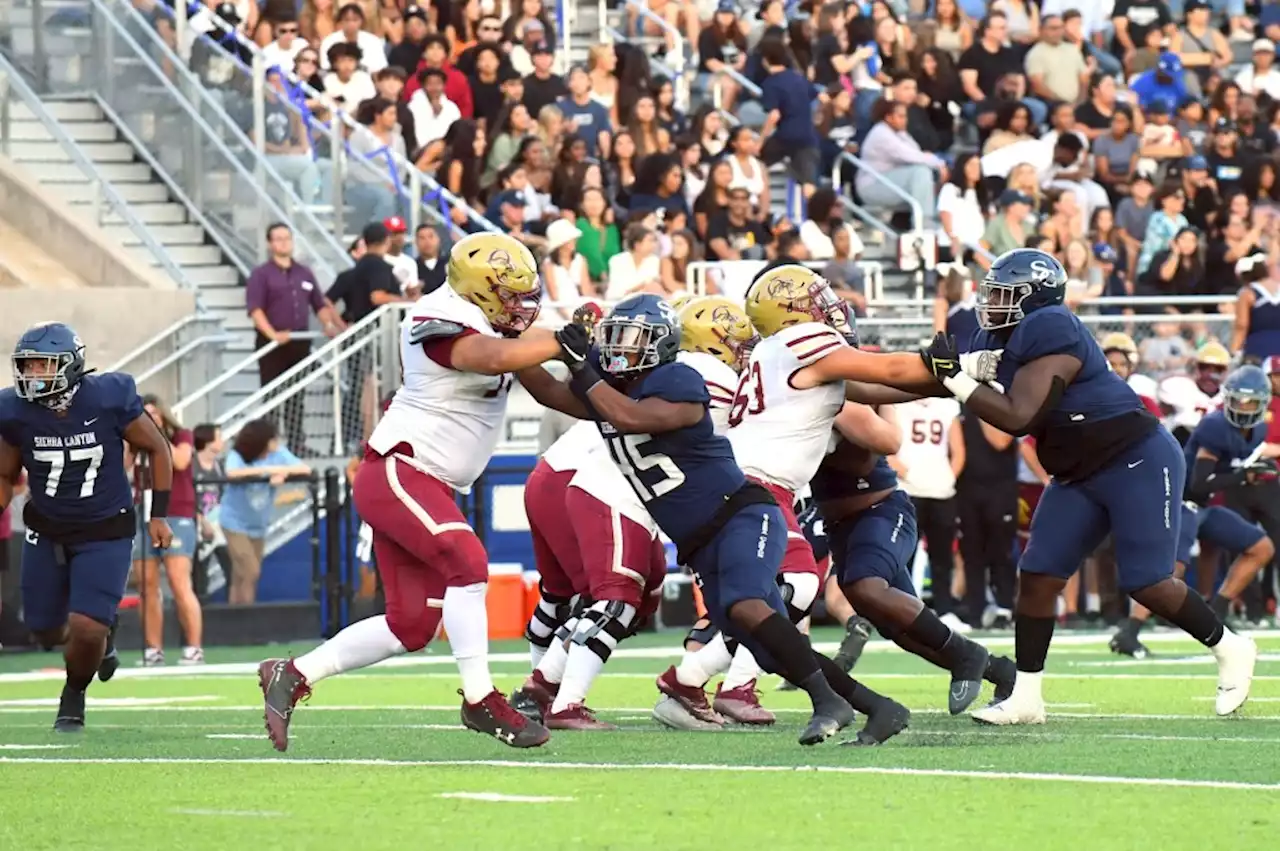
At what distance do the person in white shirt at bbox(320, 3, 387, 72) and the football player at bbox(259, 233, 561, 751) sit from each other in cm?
1122

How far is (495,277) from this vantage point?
9.38m

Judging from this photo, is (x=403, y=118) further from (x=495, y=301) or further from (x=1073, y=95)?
(x=495, y=301)

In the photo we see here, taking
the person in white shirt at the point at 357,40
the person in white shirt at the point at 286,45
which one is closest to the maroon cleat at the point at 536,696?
the person in white shirt at the point at 286,45

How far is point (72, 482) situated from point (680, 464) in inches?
125

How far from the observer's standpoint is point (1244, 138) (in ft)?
78.6

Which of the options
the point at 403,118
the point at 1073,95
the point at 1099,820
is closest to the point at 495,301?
the point at 1099,820

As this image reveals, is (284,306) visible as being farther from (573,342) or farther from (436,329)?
(573,342)

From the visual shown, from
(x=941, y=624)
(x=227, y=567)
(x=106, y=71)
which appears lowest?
(x=227, y=567)

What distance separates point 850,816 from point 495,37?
14.6m

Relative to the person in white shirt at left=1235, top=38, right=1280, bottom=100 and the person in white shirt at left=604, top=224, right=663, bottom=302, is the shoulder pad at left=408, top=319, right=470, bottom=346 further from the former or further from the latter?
the person in white shirt at left=1235, top=38, right=1280, bottom=100

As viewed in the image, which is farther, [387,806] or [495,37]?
[495,37]

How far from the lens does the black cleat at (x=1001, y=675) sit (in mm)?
10109

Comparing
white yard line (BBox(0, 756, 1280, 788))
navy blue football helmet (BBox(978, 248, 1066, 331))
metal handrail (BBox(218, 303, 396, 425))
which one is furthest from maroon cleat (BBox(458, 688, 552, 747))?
metal handrail (BBox(218, 303, 396, 425))

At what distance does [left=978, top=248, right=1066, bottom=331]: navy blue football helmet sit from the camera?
977cm
